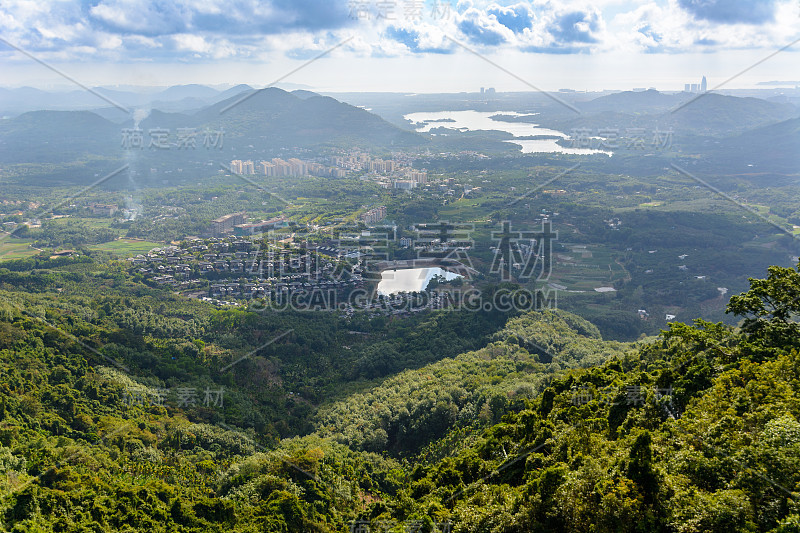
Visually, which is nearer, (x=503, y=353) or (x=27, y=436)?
(x=27, y=436)

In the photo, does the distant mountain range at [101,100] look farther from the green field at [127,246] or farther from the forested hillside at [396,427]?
the forested hillside at [396,427]

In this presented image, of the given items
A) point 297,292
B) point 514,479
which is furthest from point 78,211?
point 514,479

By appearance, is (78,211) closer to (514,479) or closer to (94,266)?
(94,266)

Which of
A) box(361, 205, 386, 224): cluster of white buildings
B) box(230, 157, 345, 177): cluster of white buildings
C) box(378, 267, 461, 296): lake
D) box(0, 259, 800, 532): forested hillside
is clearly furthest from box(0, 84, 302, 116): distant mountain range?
box(0, 259, 800, 532): forested hillside

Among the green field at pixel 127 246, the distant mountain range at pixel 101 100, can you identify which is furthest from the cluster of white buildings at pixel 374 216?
the distant mountain range at pixel 101 100

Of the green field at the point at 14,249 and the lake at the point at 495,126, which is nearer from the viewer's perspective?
the green field at the point at 14,249
